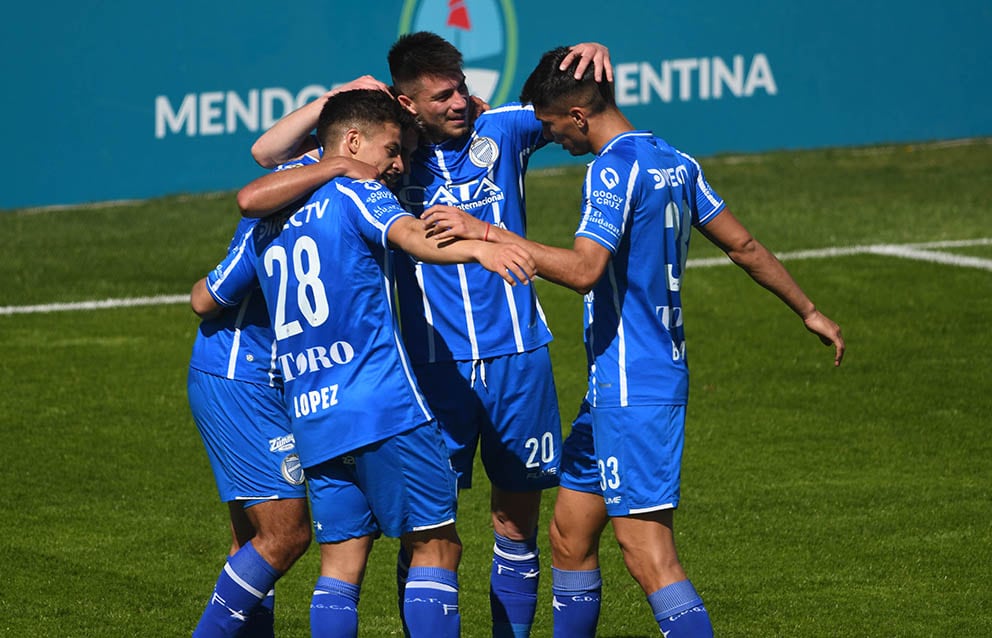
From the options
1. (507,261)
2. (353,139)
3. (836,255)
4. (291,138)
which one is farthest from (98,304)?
(507,261)

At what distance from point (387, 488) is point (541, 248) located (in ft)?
2.85

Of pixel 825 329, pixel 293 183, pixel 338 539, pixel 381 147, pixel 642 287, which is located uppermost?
pixel 381 147

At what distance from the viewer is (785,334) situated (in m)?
10.7

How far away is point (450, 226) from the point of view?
466 cm

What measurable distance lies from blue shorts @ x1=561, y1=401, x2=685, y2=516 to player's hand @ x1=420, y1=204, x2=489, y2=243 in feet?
2.68

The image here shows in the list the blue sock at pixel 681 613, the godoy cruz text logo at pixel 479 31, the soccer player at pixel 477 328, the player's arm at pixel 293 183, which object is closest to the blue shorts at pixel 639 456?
the blue sock at pixel 681 613

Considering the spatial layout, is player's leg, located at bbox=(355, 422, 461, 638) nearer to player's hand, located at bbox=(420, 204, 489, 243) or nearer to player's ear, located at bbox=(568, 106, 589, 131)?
player's hand, located at bbox=(420, 204, 489, 243)

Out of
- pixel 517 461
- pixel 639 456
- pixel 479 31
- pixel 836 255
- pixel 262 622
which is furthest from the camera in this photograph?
pixel 479 31

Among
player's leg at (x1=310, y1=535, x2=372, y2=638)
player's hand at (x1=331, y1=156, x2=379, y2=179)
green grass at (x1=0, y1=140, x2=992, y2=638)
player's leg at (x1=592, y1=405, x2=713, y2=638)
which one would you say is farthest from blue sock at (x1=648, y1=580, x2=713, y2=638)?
player's hand at (x1=331, y1=156, x2=379, y2=179)

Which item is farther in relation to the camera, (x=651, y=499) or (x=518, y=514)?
(x=518, y=514)

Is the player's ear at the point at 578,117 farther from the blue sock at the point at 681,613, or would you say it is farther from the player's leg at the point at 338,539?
the blue sock at the point at 681,613

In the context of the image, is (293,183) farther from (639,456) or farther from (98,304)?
(98,304)

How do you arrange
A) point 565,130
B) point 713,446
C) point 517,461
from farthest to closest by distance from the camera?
1. point 713,446
2. point 517,461
3. point 565,130

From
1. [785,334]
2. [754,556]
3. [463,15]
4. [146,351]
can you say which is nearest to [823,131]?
[463,15]
